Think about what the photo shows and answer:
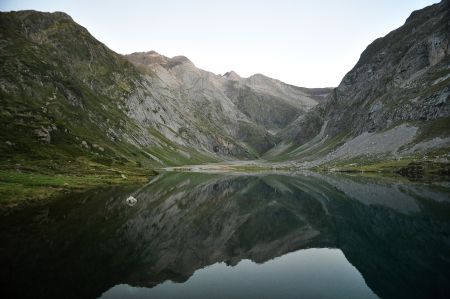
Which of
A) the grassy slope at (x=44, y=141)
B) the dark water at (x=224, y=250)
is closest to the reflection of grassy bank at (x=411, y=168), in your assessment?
the dark water at (x=224, y=250)

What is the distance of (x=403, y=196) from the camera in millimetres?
75000

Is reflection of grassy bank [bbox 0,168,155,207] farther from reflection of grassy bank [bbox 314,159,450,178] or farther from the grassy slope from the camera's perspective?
reflection of grassy bank [bbox 314,159,450,178]

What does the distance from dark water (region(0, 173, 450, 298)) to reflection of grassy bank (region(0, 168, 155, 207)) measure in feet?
15.6

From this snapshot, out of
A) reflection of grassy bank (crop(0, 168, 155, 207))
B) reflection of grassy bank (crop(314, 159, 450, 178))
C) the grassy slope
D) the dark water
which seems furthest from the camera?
reflection of grassy bank (crop(314, 159, 450, 178))

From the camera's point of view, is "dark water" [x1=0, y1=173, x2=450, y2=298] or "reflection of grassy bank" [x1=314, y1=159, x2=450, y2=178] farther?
"reflection of grassy bank" [x1=314, y1=159, x2=450, y2=178]

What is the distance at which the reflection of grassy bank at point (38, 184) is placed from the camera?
5703cm

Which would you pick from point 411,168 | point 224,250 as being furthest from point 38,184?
point 411,168

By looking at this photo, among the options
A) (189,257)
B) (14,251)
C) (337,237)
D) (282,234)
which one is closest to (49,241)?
(14,251)

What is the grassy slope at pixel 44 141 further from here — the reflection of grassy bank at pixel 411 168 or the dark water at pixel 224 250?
the reflection of grassy bank at pixel 411 168

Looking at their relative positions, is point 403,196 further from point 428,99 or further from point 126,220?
point 428,99

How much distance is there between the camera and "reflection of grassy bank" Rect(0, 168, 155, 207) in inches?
2245

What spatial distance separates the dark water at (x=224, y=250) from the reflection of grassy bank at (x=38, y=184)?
477cm

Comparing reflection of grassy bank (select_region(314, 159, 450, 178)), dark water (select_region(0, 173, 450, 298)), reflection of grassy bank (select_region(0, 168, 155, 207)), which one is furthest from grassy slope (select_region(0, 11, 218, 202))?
reflection of grassy bank (select_region(314, 159, 450, 178))

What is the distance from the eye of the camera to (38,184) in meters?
70.4
